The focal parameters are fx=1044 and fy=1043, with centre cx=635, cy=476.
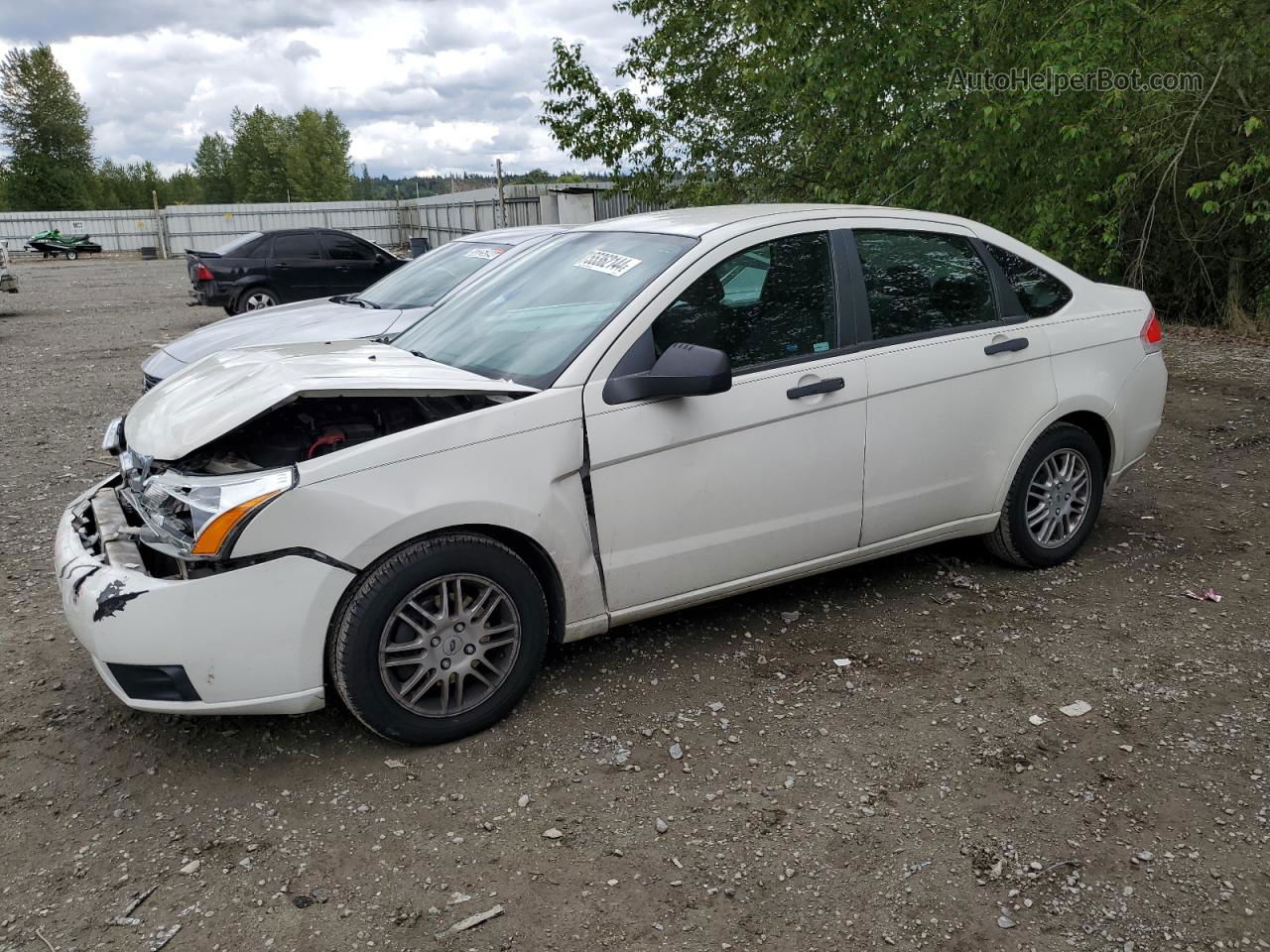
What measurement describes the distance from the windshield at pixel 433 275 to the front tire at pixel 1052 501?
482cm

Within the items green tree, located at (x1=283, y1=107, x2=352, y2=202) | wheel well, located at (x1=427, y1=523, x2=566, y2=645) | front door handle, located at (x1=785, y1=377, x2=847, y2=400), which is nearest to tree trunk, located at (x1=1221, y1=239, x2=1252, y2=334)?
front door handle, located at (x1=785, y1=377, x2=847, y2=400)

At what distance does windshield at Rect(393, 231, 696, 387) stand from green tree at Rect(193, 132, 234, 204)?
9837cm

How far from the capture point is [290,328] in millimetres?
7945

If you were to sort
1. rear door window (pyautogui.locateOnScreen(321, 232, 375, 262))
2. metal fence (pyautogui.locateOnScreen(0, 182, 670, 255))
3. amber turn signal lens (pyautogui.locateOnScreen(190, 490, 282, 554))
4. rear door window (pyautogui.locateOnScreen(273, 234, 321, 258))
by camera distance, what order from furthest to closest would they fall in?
metal fence (pyautogui.locateOnScreen(0, 182, 670, 255))
rear door window (pyautogui.locateOnScreen(321, 232, 375, 262))
rear door window (pyautogui.locateOnScreen(273, 234, 321, 258))
amber turn signal lens (pyautogui.locateOnScreen(190, 490, 282, 554))

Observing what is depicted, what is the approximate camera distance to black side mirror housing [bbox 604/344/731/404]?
3537mm

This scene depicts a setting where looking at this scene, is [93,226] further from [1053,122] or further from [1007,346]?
Result: [1007,346]

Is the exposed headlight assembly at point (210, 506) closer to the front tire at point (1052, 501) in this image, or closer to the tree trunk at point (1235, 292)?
the front tire at point (1052, 501)

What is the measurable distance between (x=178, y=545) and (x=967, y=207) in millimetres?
9764

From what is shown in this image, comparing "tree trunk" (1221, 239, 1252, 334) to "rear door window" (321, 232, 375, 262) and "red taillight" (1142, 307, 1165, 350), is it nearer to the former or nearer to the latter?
"red taillight" (1142, 307, 1165, 350)

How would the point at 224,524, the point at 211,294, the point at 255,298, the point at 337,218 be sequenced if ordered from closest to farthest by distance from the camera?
the point at 224,524
the point at 211,294
the point at 255,298
the point at 337,218

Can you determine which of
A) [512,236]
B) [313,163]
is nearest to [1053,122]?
[512,236]

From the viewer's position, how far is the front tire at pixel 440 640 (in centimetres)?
332

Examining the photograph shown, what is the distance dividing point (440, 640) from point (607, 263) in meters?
1.66

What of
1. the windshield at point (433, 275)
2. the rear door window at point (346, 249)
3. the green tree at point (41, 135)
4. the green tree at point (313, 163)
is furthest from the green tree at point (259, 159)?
the windshield at point (433, 275)
